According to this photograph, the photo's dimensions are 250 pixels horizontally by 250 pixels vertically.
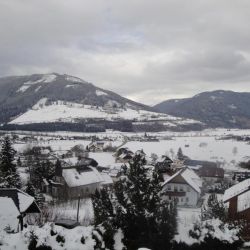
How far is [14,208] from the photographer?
1210 inches

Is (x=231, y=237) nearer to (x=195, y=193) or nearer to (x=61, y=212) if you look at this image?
(x=61, y=212)

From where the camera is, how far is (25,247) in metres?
17.9

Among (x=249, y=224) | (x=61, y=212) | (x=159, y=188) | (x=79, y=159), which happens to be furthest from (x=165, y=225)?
(x=79, y=159)

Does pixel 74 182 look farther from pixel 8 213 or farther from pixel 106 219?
pixel 106 219

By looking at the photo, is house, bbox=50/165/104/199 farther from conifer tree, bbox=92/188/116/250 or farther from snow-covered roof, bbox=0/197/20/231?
conifer tree, bbox=92/188/116/250

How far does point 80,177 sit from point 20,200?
31.9 metres

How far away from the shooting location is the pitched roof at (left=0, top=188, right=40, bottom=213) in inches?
1304

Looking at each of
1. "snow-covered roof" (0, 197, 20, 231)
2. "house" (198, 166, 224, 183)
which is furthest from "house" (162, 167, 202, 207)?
"snow-covered roof" (0, 197, 20, 231)

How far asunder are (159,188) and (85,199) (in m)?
34.4

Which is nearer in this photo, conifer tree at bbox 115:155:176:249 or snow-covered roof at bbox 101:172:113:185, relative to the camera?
conifer tree at bbox 115:155:176:249

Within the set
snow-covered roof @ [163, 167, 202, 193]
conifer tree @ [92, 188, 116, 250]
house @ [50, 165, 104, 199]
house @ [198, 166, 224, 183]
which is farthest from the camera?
house @ [198, 166, 224, 183]

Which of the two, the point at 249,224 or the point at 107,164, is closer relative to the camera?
the point at 249,224

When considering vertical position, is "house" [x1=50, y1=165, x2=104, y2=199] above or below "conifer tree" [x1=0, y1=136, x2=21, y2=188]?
below

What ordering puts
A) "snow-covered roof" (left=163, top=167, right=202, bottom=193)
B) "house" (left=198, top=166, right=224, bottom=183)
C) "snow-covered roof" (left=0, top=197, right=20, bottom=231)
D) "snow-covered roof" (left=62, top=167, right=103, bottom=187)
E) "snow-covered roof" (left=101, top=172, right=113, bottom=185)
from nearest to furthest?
"snow-covered roof" (left=0, top=197, right=20, bottom=231) → "snow-covered roof" (left=163, top=167, right=202, bottom=193) → "snow-covered roof" (left=62, top=167, right=103, bottom=187) → "snow-covered roof" (left=101, top=172, right=113, bottom=185) → "house" (left=198, top=166, right=224, bottom=183)
